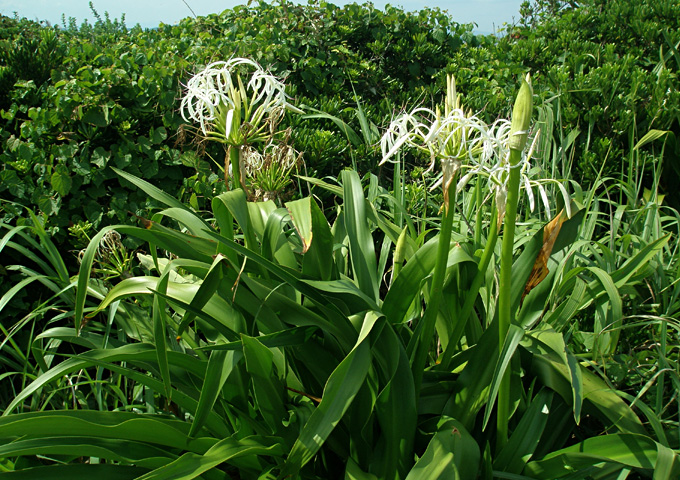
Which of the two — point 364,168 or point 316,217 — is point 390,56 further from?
point 316,217

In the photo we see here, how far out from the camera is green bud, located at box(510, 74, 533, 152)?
1065mm

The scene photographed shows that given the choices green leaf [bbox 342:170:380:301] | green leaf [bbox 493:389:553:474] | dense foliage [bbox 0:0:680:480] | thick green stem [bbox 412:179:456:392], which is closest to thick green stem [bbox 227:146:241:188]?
dense foliage [bbox 0:0:680:480]

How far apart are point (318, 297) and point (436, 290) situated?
1.01ft

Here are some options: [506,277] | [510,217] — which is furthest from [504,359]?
[510,217]

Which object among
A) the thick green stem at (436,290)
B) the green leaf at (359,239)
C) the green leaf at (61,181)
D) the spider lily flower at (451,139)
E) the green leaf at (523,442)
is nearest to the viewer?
the spider lily flower at (451,139)

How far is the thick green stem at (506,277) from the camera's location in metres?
1.15

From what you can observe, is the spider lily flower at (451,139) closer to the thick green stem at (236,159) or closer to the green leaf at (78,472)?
the thick green stem at (236,159)

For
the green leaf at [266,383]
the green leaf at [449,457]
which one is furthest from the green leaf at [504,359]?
the green leaf at [266,383]

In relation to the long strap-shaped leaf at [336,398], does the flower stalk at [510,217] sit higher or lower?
higher

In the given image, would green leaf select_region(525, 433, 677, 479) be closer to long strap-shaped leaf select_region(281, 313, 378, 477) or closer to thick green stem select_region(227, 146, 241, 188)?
long strap-shaped leaf select_region(281, 313, 378, 477)

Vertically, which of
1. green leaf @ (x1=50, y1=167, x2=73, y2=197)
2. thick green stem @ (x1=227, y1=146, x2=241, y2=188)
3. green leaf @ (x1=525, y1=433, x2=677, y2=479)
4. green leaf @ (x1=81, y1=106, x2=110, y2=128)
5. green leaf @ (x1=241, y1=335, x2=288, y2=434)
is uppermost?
green leaf @ (x1=81, y1=106, x2=110, y2=128)

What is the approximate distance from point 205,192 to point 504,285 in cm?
176

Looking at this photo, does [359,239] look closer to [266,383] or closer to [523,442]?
[266,383]

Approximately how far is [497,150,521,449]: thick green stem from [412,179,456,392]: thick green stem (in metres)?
0.13
